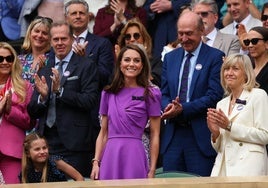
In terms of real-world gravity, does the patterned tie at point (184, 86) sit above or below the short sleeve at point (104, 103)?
above

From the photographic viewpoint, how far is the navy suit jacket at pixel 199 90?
11.8 m

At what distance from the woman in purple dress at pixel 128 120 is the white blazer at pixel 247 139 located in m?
0.75

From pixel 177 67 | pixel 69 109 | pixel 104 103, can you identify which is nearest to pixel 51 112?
pixel 69 109

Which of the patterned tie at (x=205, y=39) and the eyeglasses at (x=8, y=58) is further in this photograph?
the patterned tie at (x=205, y=39)

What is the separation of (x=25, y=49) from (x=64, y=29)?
3.80ft

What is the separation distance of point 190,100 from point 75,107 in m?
1.34

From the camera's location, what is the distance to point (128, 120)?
36.6 feet

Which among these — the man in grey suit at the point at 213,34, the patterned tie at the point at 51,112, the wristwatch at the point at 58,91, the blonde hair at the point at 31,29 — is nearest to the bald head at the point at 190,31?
the man in grey suit at the point at 213,34

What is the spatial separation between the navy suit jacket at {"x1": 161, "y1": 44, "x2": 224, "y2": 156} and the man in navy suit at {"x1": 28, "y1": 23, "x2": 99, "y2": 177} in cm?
88

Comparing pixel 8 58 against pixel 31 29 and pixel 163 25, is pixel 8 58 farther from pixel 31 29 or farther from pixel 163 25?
pixel 163 25

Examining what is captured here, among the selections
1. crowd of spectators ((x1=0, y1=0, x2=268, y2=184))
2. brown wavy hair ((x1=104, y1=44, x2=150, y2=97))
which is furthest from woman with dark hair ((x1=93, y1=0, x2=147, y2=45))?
brown wavy hair ((x1=104, y1=44, x2=150, y2=97))

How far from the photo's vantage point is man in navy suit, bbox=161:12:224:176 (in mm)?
11773

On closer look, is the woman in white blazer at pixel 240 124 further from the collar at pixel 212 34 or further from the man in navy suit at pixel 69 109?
the collar at pixel 212 34

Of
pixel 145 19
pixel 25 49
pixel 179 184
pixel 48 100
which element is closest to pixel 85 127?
pixel 48 100
